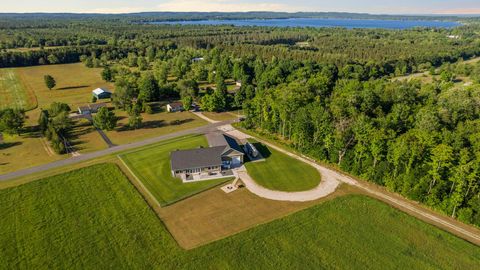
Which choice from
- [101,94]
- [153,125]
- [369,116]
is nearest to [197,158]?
[153,125]

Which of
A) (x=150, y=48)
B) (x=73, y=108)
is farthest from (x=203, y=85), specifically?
(x=150, y=48)

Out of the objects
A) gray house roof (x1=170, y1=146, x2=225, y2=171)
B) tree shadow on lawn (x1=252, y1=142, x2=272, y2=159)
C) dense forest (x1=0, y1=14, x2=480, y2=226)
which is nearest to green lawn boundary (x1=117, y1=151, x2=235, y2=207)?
gray house roof (x1=170, y1=146, x2=225, y2=171)

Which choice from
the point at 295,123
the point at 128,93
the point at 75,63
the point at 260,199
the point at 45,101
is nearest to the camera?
the point at 260,199

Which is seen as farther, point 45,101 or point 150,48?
point 150,48

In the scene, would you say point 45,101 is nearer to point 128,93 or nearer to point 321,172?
point 128,93

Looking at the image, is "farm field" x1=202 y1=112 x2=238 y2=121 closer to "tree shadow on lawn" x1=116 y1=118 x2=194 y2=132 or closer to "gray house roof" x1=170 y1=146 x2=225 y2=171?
"tree shadow on lawn" x1=116 y1=118 x2=194 y2=132

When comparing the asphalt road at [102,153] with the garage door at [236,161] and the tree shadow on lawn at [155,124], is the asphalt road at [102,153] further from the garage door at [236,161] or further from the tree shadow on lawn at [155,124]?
the garage door at [236,161]

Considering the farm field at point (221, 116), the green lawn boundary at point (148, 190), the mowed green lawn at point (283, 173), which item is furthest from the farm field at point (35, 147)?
the mowed green lawn at point (283, 173)
